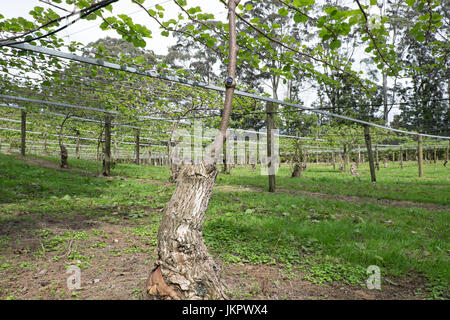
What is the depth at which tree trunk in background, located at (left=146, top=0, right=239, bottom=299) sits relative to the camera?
1955 mm

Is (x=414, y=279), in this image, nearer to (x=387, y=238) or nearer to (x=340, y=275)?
(x=340, y=275)

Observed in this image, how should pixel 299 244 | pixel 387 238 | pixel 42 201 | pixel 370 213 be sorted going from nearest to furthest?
pixel 299 244 → pixel 387 238 → pixel 370 213 → pixel 42 201

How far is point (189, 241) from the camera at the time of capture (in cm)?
205

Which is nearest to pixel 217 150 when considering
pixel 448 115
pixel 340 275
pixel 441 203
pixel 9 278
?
pixel 340 275

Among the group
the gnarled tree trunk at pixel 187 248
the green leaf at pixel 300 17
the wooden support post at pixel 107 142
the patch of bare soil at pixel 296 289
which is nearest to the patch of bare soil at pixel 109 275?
the patch of bare soil at pixel 296 289

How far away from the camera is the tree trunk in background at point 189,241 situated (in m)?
1.96

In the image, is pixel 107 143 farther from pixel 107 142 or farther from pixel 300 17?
pixel 300 17

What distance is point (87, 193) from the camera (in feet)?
24.5

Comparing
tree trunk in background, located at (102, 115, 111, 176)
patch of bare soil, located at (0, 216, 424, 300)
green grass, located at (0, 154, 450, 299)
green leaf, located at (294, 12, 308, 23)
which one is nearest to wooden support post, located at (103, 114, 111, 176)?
tree trunk in background, located at (102, 115, 111, 176)

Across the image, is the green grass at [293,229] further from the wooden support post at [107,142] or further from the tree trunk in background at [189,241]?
the wooden support post at [107,142]

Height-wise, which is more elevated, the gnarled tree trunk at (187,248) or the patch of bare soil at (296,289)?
the gnarled tree trunk at (187,248)

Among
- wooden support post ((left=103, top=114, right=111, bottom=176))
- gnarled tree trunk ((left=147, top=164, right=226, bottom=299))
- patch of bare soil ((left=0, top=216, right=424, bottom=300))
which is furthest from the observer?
wooden support post ((left=103, top=114, right=111, bottom=176))

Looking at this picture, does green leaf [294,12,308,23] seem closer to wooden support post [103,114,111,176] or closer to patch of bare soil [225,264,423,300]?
patch of bare soil [225,264,423,300]
